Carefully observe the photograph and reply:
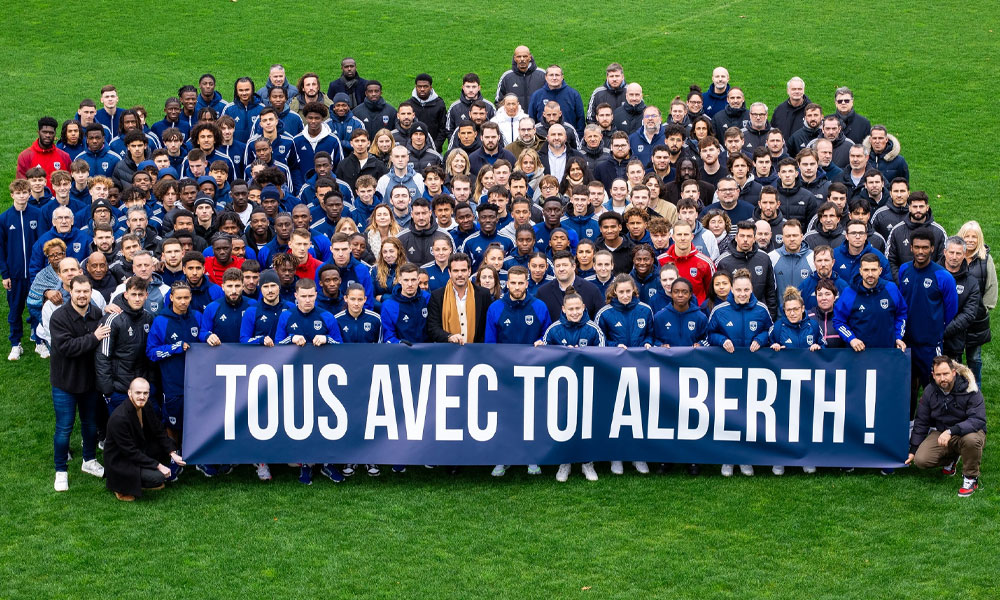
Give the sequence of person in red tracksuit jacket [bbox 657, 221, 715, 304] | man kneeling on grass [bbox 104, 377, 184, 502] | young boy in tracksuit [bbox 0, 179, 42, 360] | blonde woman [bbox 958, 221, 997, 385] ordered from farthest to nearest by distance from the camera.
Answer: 1. young boy in tracksuit [bbox 0, 179, 42, 360]
2. blonde woman [bbox 958, 221, 997, 385]
3. person in red tracksuit jacket [bbox 657, 221, 715, 304]
4. man kneeling on grass [bbox 104, 377, 184, 502]

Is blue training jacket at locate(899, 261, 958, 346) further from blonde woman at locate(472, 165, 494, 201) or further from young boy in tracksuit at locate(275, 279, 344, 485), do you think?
young boy in tracksuit at locate(275, 279, 344, 485)

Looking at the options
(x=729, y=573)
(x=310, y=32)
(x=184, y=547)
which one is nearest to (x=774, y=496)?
(x=729, y=573)

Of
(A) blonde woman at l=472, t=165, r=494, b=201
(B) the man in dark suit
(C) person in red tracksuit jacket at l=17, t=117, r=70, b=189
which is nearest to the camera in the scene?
(B) the man in dark suit

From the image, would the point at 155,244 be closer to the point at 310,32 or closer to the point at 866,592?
the point at 866,592

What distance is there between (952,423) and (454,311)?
4.38 meters

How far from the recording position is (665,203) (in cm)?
1284

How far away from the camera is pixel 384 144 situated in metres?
14.1

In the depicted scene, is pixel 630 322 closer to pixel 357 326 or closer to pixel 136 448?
pixel 357 326

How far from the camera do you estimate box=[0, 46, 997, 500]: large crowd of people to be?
34.7 ft

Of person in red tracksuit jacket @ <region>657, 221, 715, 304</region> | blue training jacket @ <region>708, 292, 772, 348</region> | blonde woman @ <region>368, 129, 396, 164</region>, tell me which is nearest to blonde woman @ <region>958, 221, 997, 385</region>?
blue training jacket @ <region>708, 292, 772, 348</region>

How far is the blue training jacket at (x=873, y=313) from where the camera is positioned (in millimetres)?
10789

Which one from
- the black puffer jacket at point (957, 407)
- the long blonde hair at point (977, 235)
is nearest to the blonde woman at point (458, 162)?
the long blonde hair at point (977, 235)

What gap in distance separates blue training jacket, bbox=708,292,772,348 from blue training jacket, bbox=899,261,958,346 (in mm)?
1440

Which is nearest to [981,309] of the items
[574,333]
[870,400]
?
[870,400]
